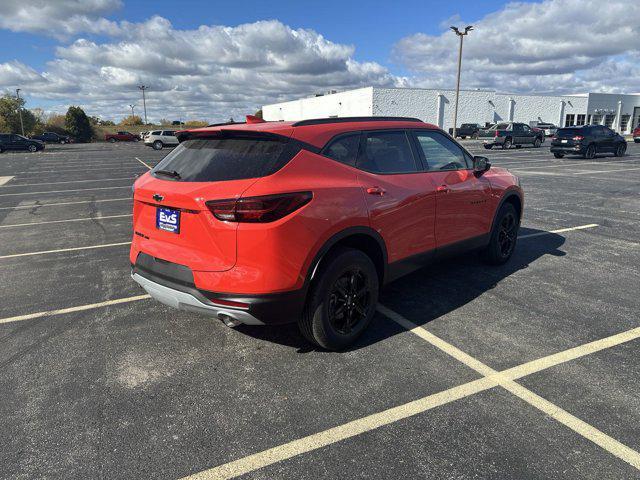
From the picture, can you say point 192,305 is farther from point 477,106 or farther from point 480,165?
point 477,106

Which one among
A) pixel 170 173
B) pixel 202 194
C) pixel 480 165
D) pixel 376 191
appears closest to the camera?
pixel 202 194

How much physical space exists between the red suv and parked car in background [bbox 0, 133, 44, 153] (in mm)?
42387

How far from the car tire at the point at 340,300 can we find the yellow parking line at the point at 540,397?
538mm

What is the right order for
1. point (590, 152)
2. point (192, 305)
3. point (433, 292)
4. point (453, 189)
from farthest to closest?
point (590, 152) → point (433, 292) → point (453, 189) → point (192, 305)

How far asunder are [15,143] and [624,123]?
82119 mm

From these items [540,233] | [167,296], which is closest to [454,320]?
[167,296]

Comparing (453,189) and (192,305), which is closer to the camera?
(192,305)

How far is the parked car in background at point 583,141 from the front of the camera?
21.8m

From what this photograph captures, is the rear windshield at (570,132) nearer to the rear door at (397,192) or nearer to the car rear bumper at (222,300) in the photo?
the rear door at (397,192)

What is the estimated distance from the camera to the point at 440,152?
4.46 metres

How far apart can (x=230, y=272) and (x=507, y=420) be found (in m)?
1.95

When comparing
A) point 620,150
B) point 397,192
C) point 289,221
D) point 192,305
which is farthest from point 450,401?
point 620,150

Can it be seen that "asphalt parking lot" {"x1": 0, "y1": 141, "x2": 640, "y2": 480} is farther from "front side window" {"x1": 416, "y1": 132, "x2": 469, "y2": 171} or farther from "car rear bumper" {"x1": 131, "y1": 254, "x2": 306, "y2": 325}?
"front side window" {"x1": 416, "y1": 132, "x2": 469, "y2": 171}

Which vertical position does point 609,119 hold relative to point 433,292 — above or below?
above
